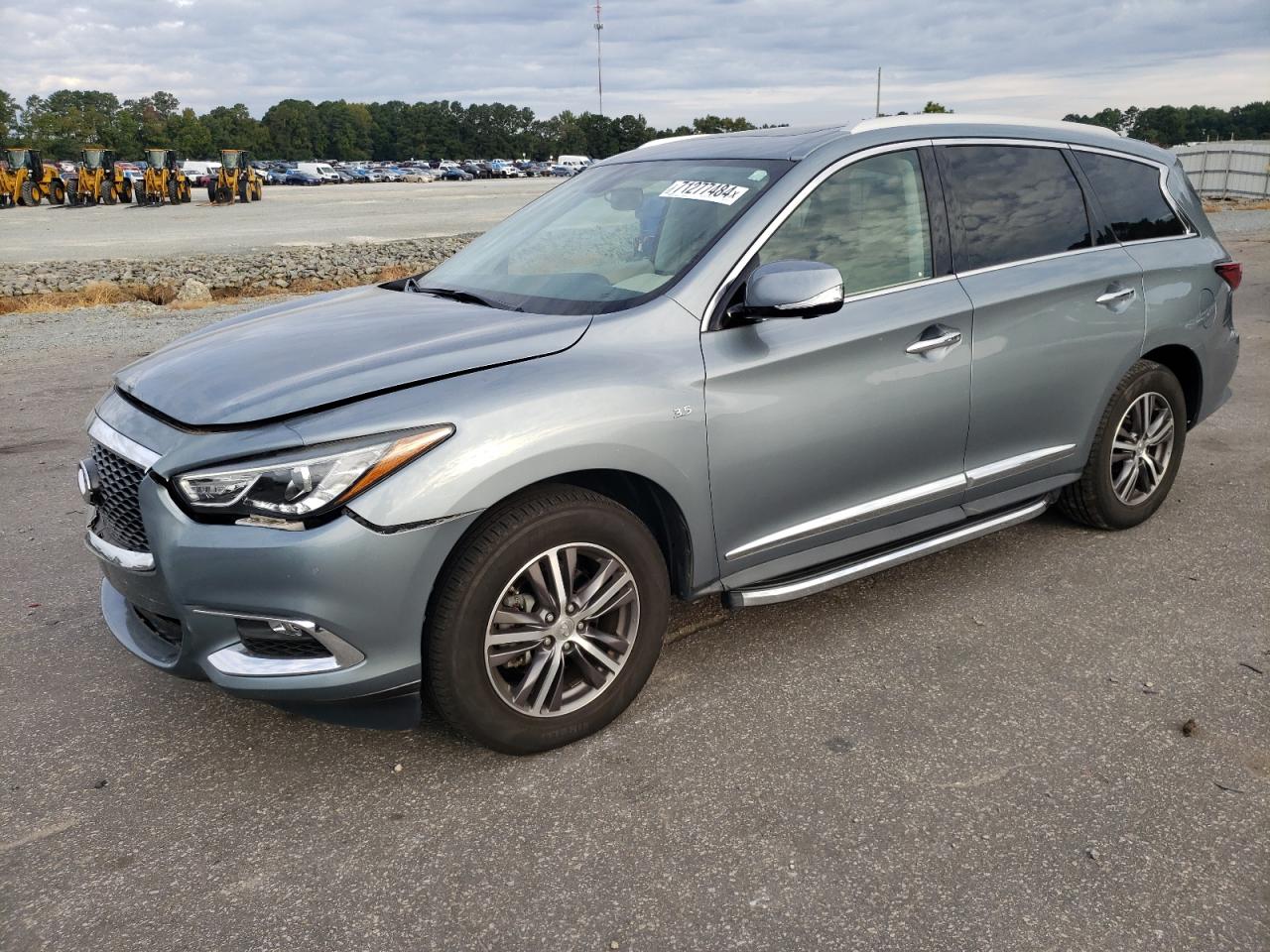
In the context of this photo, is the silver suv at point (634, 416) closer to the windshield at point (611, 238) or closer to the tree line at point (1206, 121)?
the windshield at point (611, 238)

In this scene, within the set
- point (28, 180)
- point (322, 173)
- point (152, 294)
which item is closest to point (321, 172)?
point (322, 173)

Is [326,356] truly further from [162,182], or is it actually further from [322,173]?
[322,173]

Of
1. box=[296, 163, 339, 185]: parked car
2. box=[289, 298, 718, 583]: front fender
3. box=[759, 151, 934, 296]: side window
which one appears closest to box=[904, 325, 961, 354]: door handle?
box=[759, 151, 934, 296]: side window

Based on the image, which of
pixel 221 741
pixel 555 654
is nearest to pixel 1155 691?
pixel 555 654

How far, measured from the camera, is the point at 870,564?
371 centimetres

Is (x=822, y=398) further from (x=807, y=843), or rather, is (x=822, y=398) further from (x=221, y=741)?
(x=221, y=741)

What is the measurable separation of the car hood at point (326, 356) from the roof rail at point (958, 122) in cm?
144

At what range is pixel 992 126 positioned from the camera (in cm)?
420

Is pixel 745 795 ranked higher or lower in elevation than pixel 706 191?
lower

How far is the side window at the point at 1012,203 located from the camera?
157 inches

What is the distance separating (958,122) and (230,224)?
36688 mm

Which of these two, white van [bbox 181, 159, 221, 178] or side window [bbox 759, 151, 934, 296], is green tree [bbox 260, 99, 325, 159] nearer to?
white van [bbox 181, 159, 221, 178]

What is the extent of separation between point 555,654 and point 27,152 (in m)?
56.2

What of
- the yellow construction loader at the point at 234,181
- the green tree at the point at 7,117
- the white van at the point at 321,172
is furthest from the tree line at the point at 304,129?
the yellow construction loader at the point at 234,181
